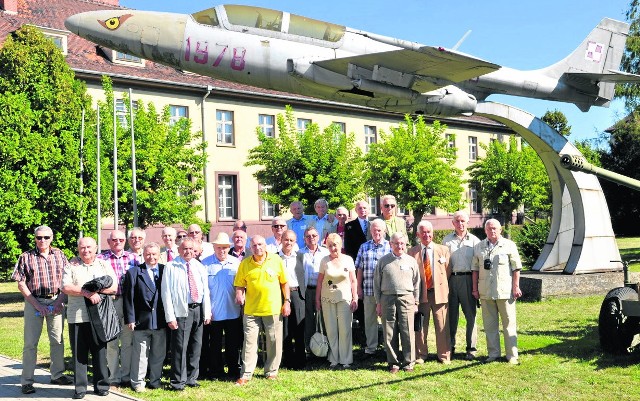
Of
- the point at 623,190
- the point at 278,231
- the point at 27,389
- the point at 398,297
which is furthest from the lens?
the point at 623,190

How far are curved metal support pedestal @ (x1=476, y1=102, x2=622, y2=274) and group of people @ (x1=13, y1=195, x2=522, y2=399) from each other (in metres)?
5.96

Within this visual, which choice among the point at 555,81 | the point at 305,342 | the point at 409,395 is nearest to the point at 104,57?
the point at 555,81

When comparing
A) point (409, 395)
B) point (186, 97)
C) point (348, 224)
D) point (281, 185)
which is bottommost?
point (409, 395)

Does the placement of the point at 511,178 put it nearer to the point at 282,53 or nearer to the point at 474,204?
the point at 474,204

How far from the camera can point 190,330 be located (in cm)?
770

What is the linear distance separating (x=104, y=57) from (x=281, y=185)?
961cm

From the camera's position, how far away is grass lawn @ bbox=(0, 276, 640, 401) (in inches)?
278

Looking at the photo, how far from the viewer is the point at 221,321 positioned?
8.02m

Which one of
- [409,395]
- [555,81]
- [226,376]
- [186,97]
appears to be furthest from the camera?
[186,97]

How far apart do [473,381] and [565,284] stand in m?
7.03

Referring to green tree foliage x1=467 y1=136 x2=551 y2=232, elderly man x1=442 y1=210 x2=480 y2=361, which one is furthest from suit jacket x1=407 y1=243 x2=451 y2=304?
green tree foliage x1=467 y1=136 x2=551 y2=232

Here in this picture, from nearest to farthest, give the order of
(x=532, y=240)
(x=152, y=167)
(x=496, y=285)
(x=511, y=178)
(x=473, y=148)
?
1. (x=496, y=285)
2. (x=532, y=240)
3. (x=152, y=167)
4. (x=511, y=178)
5. (x=473, y=148)

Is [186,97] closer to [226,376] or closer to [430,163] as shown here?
[430,163]

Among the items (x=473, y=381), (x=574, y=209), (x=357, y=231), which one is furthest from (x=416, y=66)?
(x=574, y=209)
